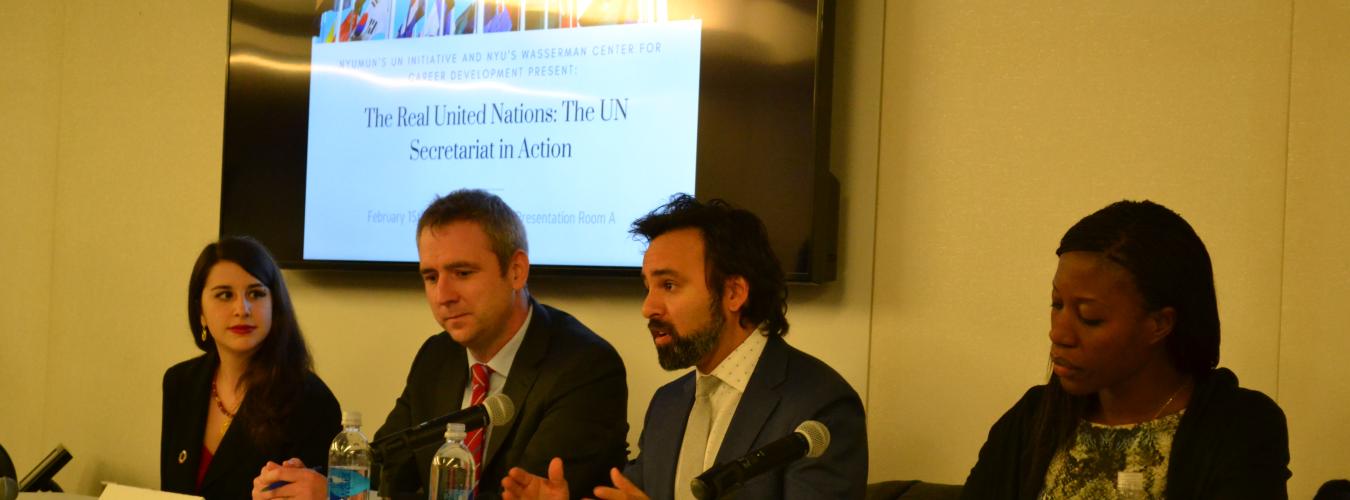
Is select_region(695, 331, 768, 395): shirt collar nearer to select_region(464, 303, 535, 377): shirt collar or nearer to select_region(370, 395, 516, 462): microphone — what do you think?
select_region(370, 395, 516, 462): microphone

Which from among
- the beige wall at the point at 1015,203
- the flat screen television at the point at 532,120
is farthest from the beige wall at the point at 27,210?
the beige wall at the point at 1015,203

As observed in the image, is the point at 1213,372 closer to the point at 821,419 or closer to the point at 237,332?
the point at 821,419

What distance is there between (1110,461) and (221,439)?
238 centimetres

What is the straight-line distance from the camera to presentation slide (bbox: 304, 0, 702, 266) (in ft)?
12.2

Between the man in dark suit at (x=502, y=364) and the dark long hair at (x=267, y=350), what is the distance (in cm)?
38

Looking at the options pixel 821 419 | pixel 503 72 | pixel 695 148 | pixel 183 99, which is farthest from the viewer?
pixel 183 99

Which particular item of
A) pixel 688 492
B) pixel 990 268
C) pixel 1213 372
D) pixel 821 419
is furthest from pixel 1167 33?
pixel 688 492

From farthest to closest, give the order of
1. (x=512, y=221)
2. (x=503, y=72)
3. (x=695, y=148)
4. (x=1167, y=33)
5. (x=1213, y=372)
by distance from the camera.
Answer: (x=503, y=72), (x=695, y=148), (x=512, y=221), (x=1167, y=33), (x=1213, y=372)

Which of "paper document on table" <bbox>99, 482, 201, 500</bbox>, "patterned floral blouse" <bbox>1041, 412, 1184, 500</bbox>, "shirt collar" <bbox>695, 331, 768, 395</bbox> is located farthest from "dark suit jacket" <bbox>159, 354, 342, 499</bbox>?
"patterned floral blouse" <bbox>1041, 412, 1184, 500</bbox>

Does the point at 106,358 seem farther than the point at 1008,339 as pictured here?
Yes

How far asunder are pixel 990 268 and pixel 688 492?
113 cm

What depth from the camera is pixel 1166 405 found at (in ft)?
7.34

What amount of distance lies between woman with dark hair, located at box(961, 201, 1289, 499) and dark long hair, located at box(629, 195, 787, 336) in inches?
26.3

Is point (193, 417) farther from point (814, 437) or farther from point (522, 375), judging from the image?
point (814, 437)
